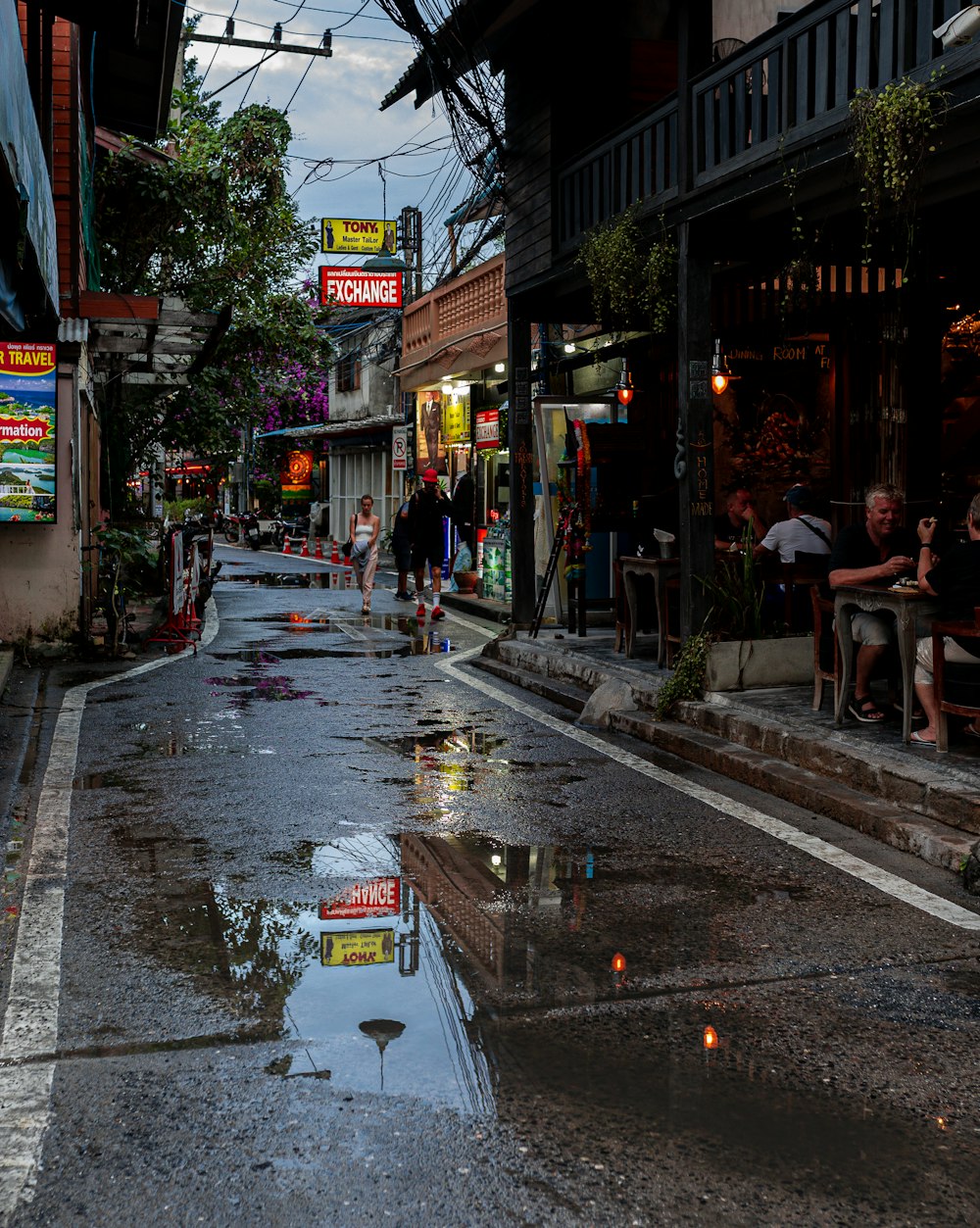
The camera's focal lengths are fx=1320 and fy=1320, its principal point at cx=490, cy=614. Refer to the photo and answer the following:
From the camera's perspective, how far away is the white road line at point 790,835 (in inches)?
212

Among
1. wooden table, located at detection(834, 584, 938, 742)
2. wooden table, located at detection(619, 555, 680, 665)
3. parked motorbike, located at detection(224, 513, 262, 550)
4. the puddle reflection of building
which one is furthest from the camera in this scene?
parked motorbike, located at detection(224, 513, 262, 550)

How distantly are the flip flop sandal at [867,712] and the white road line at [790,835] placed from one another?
1287 millimetres

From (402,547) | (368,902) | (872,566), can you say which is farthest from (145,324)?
(368,902)

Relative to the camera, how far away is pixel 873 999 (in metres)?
4.34

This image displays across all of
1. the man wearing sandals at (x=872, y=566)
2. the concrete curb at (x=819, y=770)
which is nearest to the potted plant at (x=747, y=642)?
the concrete curb at (x=819, y=770)

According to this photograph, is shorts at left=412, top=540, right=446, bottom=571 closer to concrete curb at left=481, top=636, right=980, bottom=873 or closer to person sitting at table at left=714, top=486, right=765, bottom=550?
person sitting at table at left=714, top=486, right=765, bottom=550

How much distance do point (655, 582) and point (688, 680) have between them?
2.06 meters

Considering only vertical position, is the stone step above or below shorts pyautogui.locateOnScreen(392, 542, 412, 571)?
below

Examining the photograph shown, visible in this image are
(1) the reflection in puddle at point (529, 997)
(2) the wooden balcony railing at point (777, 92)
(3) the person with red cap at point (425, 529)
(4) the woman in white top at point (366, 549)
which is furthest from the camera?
(4) the woman in white top at point (366, 549)

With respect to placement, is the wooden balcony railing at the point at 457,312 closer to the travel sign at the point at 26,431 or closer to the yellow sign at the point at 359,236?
the yellow sign at the point at 359,236

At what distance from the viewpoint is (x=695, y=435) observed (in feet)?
32.9

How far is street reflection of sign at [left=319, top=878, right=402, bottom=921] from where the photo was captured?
17.3 ft

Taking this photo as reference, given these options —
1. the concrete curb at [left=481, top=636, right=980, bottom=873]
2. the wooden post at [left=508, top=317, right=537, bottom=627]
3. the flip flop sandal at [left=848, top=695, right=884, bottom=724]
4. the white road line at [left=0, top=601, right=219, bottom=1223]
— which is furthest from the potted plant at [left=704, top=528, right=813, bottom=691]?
the white road line at [left=0, top=601, right=219, bottom=1223]

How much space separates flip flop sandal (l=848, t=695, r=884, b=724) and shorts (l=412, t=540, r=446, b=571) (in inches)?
428
